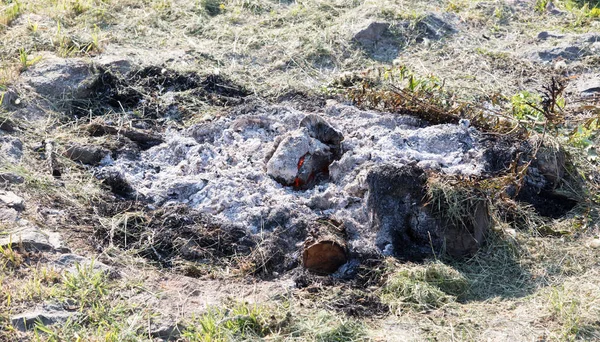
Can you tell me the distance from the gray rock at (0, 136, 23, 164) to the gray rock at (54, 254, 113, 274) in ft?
3.91

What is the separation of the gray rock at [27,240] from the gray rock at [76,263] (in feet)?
0.43

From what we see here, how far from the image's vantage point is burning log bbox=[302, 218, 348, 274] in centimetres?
393

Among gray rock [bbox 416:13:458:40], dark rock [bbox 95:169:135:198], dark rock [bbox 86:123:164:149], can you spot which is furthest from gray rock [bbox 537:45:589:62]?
dark rock [bbox 95:169:135:198]

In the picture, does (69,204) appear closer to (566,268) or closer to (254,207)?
(254,207)

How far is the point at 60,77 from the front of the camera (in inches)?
223

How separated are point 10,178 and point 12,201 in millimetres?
327

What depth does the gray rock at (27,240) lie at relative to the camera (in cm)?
375

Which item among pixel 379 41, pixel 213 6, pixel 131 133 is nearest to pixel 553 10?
pixel 379 41

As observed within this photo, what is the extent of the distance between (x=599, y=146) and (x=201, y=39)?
361cm

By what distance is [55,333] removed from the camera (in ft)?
10.5

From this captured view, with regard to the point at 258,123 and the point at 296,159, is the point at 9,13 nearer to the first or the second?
the point at 258,123

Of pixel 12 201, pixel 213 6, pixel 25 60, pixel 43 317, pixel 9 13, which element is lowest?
pixel 213 6

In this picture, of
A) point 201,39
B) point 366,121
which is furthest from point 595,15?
point 201,39

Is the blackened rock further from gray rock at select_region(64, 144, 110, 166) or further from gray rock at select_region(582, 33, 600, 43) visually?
gray rock at select_region(582, 33, 600, 43)
